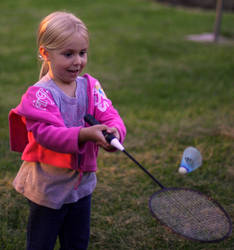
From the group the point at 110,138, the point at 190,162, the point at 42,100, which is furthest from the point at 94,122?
the point at 190,162

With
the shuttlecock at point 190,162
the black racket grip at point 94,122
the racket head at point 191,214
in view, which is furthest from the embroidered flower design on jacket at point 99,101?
the shuttlecock at point 190,162

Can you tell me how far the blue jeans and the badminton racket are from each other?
55 cm

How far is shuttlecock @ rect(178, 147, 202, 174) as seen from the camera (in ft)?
11.0

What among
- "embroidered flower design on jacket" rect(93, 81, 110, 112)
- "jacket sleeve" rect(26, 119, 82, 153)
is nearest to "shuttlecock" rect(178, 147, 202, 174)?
"embroidered flower design on jacket" rect(93, 81, 110, 112)

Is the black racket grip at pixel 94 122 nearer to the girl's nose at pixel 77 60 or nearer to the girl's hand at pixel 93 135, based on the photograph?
the girl's hand at pixel 93 135

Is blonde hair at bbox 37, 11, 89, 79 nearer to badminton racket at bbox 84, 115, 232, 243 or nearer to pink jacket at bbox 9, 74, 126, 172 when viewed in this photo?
pink jacket at bbox 9, 74, 126, 172

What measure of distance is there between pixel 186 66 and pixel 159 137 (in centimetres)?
290

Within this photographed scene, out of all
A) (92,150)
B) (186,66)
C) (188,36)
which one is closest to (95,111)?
(92,150)

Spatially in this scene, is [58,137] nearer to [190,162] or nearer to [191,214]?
[191,214]

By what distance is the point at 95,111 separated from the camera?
194 cm

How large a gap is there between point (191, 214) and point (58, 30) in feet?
5.12

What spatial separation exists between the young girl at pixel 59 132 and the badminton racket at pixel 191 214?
0.66m

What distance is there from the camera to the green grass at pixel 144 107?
8.96 feet

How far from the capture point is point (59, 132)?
1.62m
